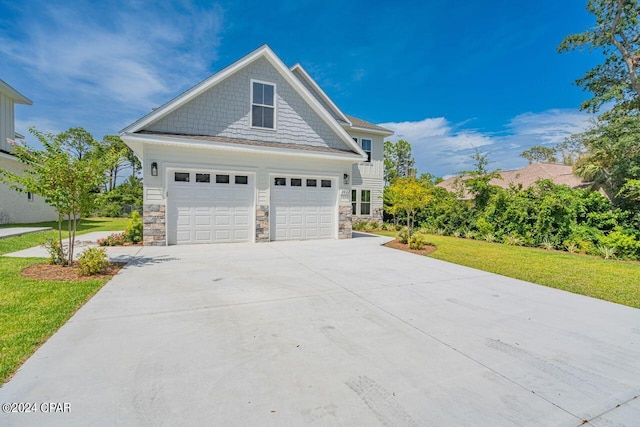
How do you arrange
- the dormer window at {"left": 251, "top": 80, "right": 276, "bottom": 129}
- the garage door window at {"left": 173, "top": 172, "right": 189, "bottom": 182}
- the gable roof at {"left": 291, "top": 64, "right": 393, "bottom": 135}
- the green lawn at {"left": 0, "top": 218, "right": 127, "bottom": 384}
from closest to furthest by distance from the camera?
1. the green lawn at {"left": 0, "top": 218, "right": 127, "bottom": 384}
2. the garage door window at {"left": 173, "top": 172, "right": 189, "bottom": 182}
3. the dormer window at {"left": 251, "top": 80, "right": 276, "bottom": 129}
4. the gable roof at {"left": 291, "top": 64, "right": 393, "bottom": 135}

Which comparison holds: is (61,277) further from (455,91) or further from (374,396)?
(455,91)

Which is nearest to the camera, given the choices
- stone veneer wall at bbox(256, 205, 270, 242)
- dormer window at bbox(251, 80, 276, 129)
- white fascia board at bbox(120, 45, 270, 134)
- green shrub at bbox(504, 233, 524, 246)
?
white fascia board at bbox(120, 45, 270, 134)

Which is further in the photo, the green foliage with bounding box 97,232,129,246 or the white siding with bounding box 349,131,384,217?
the white siding with bounding box 349,131,384,217

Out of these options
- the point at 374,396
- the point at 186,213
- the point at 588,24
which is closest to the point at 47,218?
the point at 186,213

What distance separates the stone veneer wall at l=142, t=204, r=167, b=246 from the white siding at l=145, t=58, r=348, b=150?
2.54 meters

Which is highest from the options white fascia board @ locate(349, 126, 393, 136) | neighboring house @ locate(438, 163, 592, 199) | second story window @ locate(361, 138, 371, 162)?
white fascia board @ locate(349, 126, 393, 136)

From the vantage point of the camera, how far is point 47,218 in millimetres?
17578

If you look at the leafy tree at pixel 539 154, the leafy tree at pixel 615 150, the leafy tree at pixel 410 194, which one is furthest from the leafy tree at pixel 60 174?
the leafy tree at pixel 539 154

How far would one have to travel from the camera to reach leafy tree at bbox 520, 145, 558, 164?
39347 millimetres

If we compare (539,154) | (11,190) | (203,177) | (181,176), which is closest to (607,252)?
(203,177)

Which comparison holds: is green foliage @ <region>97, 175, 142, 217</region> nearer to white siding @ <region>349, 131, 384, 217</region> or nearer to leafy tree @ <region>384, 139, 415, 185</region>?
white siding @ <region>349, 131, 384, 217</region>

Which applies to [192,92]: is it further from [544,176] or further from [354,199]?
[544,176]

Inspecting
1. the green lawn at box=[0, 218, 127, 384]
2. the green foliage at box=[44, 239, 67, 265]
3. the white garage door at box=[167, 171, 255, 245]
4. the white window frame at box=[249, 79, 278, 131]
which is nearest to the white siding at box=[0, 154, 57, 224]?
the white garage door at box=[167, 171, 255, 245]

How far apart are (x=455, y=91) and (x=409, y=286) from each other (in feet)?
70.8
